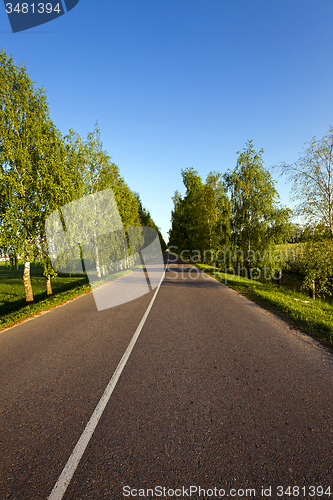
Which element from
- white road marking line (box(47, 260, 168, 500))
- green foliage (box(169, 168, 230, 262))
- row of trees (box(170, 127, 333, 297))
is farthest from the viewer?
green foliage (box(169, 168, 230, 262))

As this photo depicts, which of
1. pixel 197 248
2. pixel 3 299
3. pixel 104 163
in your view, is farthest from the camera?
pixel 197 248

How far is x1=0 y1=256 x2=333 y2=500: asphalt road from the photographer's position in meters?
2.28

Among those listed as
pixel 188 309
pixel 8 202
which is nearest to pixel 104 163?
pixel 8 202

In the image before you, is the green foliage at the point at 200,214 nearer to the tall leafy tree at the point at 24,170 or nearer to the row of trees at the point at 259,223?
the row of trees at the point at 259,223

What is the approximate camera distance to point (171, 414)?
3.18 m

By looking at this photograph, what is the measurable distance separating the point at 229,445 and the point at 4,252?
463 inches

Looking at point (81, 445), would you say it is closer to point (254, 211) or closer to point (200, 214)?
point (254, 211)

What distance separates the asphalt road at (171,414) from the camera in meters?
2.28

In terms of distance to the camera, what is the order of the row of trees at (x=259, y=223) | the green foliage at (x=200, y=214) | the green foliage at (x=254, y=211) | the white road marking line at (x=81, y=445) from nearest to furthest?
the white road marking line at (x=81, y=445)
the row of trees at (x=259, y=223)
the green foliage at (x=254, y=211)
the green foliage at (x=200, y=214)

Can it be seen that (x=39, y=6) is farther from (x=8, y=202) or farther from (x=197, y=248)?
(x=197, y=248)

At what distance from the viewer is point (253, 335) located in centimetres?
621

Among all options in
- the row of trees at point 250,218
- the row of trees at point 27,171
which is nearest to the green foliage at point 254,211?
the row of trees at point 250,218

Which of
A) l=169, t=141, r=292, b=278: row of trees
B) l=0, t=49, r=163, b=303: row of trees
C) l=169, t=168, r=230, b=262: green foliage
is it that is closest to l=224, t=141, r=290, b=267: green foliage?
l=169, t=141, r=292, b=278: row of trees

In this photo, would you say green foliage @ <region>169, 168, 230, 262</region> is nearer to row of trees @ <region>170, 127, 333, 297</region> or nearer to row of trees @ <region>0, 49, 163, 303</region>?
row of trees @ <region>170, 127, 333, 297</region>
